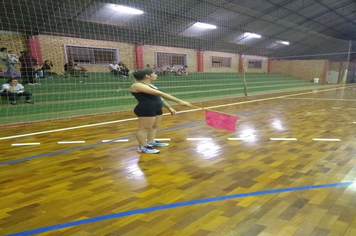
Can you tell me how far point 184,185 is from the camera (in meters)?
2.25

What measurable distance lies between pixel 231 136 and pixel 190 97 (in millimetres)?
6723

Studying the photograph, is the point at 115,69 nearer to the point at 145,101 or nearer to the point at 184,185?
the point at 145,101

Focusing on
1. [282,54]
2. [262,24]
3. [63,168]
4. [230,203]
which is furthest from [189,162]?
[282,54]

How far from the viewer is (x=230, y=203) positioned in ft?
6.28

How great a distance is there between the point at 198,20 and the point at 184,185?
44.5 feet

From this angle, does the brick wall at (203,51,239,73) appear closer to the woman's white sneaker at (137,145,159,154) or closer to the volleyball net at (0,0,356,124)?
the volleyball net at (0,0,356,124)

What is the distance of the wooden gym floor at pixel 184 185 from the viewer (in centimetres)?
165

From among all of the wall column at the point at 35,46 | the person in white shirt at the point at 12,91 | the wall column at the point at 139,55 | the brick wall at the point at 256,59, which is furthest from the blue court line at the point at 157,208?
the brick wall at the point at 256,59

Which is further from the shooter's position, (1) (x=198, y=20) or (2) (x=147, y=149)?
(1) (x=198, y=20)

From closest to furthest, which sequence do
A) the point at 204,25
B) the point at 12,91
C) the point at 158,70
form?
the point at 12,91 < the point at 158,70 < the point at 204,25

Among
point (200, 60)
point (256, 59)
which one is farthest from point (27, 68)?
point (256, 59)

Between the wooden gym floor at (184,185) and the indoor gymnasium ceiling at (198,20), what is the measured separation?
7744 millimetres

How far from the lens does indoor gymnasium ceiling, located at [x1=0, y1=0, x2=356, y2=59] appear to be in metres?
9.82

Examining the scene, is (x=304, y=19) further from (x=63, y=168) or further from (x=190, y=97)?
(x=63, y=168)
